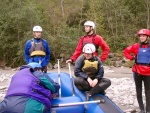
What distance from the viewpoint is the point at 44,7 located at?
16438 millimetres

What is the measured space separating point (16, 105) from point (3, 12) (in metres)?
12.2

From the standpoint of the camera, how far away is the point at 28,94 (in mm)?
3215

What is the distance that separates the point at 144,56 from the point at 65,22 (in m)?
11.5

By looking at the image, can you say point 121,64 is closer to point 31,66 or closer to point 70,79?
point 70,79

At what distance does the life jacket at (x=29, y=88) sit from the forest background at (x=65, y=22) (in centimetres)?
1044

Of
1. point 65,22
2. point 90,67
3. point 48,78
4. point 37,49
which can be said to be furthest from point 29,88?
point 65,22

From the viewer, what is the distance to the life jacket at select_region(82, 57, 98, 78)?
169 inches

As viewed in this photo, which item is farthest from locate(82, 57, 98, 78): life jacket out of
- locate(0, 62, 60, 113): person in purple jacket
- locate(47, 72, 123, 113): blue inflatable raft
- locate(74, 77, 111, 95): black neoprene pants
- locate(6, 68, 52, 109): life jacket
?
locate(6, 68, 52, 109): life jacket

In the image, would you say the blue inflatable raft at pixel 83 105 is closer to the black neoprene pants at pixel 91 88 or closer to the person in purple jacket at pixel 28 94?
the black neoprene pants at pixel 91 88

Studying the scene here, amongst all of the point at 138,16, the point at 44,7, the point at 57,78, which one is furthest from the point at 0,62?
the point at 57,78

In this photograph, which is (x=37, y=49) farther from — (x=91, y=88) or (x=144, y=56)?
(x=144, y=56)

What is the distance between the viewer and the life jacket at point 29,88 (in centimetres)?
324

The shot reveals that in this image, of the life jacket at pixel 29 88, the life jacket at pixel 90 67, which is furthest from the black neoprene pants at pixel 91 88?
the life jacket at pixel 29 88

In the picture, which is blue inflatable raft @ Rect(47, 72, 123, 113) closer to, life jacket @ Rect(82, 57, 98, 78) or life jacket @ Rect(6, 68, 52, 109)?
life jacket @ Rect(6, 68, 52, 109)
